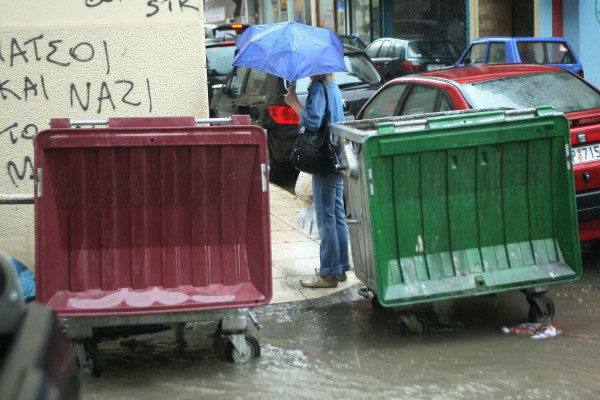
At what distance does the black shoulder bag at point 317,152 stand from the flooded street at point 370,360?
1.04m

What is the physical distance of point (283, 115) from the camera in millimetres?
11617

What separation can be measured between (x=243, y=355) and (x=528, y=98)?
3402 millimetres

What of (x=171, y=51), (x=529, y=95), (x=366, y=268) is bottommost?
(x=366, y=268)

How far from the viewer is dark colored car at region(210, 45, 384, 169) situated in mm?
11586

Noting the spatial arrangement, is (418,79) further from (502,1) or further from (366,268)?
(502,1)

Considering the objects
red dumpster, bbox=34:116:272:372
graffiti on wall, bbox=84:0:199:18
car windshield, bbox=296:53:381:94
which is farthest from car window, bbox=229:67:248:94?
red dumpster, bbox=34:116:272:372

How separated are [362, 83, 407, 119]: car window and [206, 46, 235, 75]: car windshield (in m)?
10.2

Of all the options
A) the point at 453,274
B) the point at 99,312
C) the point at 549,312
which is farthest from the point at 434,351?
the point at 99,312

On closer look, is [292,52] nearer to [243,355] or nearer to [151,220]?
[151,220]

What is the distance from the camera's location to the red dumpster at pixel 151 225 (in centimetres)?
512

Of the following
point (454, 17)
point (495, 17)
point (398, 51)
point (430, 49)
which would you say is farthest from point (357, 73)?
point (454, 17)

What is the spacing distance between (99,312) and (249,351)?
0.92 meters

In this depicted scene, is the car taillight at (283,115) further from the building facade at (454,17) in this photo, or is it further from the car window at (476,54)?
the building facade at (454,17)

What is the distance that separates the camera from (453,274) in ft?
18.6
